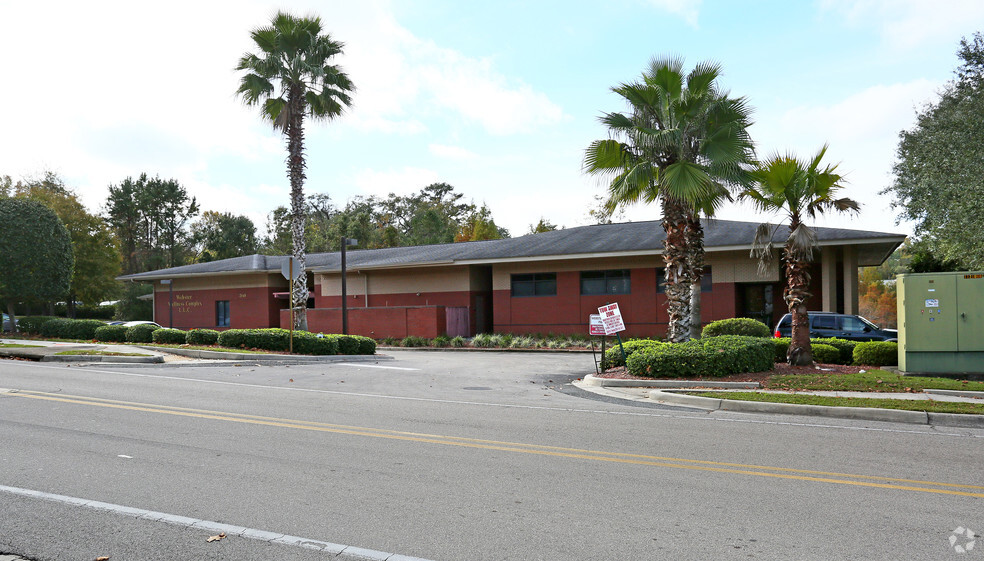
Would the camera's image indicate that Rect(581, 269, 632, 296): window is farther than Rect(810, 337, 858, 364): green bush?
Yes

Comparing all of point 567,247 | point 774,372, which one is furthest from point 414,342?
point 774,372

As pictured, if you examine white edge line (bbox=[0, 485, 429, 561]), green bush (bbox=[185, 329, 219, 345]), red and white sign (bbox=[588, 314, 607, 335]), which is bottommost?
white edge line (bbox=[0, 485, 429, 561])

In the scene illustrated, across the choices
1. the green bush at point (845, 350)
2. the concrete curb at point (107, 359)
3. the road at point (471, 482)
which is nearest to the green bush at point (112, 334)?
the concrete curb at point (107, 359)

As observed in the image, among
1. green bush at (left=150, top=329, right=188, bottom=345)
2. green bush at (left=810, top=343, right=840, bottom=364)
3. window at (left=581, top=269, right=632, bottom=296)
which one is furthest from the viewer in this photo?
window at (left=581, top=269, right=632, bottom=296)

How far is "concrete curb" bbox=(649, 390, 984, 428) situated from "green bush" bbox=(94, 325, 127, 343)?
2110 cm

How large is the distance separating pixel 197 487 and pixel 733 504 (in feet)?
15.7

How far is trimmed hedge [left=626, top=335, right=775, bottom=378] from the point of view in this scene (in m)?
14.3

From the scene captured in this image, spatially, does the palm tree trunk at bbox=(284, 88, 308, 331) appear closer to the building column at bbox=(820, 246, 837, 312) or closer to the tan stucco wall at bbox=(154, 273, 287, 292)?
the tan stucco wall at bbox=(154, 273, 287, 292)

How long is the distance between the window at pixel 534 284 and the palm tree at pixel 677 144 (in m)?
12.4

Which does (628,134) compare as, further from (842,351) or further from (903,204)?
(903,204)

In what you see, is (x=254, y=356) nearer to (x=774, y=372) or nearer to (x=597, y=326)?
(x=597, y=326)

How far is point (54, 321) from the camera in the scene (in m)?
27.5

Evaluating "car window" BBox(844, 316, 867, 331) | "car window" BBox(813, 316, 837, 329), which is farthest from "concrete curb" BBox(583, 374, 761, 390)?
"car window" BBox(844, 316, 867, 331)

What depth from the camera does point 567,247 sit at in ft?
94.5
